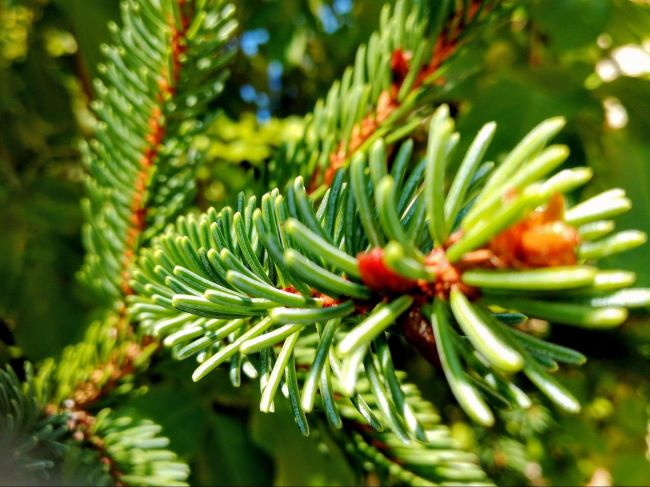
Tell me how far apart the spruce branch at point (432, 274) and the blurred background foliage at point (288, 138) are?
0.13 metres

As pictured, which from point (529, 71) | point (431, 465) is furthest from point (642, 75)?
point (431, 465)

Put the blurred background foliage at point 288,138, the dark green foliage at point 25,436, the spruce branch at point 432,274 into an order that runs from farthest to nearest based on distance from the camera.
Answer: the blurred background foliage at point 288,138
the dark green foliage at point 25,436
the spruce branch at point 432,274

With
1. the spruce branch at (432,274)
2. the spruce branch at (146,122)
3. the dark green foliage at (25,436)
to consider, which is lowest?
the dark green foliage at (25,436)

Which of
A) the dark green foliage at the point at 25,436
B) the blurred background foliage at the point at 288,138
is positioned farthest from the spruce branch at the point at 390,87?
the dark green foliage at the point at 25,436

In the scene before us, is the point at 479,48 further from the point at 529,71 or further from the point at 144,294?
the point at 144,294

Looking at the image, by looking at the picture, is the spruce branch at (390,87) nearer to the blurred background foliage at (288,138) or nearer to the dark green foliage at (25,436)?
the blurred background foliage at (288,138)

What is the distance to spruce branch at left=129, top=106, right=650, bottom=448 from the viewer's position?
11 cm

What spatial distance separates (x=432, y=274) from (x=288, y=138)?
0.25m

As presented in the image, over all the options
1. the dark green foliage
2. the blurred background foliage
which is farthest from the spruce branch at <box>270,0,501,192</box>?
the dark green foliage

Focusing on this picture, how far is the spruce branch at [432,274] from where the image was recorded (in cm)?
11

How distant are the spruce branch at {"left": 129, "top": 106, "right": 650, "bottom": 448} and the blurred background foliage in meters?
0.13

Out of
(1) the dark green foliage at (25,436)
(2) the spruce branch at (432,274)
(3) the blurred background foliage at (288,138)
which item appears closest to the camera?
(2) the spruce branch at (432,274)

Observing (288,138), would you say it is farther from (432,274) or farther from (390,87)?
(432,274)

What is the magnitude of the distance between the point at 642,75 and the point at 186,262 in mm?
461
